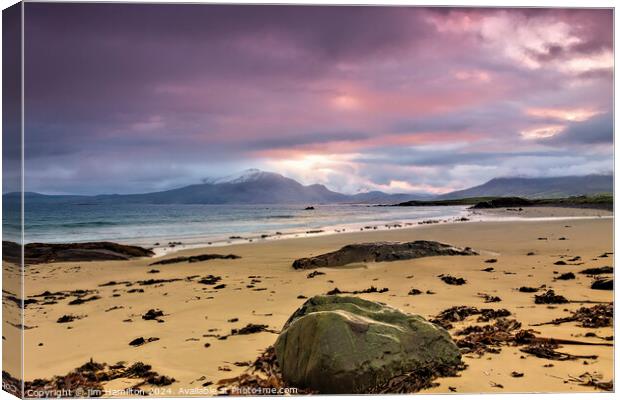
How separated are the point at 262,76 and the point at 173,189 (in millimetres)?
1844

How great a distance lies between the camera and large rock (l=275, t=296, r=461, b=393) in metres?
2.85

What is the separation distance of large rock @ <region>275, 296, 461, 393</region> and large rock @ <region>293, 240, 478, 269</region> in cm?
309

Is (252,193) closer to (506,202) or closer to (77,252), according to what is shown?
(506,202)

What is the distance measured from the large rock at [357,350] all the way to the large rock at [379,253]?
122 inches

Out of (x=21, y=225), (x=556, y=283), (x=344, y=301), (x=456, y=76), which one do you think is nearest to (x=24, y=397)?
(x=21, y=225)

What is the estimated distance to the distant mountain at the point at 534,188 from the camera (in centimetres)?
472

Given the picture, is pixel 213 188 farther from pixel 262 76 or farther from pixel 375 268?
pixel 375 268

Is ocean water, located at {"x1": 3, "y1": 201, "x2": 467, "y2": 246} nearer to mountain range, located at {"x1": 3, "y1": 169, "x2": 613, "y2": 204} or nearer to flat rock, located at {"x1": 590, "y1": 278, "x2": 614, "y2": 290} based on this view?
mountain range, located at {"x1": 3, "y1": 169, "x2": 613, "y2": 204}

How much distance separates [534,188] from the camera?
5121 mm

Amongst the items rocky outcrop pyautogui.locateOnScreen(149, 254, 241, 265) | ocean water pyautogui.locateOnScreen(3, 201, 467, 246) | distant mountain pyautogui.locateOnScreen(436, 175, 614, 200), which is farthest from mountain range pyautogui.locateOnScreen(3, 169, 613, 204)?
ocean water pyautogui.locateOnScreen(3, 201, 467, 246)

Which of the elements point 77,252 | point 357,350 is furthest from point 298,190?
point 77,252

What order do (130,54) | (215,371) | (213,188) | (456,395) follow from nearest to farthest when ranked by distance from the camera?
(456,395)
(215,371)
(130,54)
(213,188)

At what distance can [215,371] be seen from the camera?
131 inches

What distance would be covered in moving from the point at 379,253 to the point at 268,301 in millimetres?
2061
